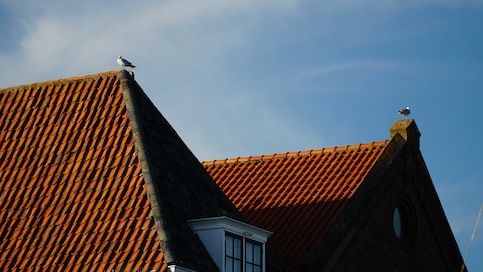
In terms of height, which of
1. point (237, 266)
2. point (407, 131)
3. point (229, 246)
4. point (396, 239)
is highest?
point (407, 131)

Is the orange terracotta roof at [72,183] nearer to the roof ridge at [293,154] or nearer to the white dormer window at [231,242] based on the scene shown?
the white dormer window at [231,242]

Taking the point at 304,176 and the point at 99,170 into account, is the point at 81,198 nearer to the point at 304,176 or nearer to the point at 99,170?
the point at 99,170

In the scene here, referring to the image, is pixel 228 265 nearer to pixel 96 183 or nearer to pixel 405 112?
pixel 96 183

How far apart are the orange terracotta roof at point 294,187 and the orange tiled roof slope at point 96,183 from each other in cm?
378

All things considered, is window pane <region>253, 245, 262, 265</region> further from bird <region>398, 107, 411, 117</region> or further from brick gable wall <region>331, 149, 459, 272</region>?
bird <region>398, 107, 411, 117</region>

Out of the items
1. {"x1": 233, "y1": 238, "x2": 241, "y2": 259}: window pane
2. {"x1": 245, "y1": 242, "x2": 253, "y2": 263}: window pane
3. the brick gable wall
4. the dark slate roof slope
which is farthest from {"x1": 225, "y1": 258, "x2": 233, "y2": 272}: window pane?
the brick gable wall

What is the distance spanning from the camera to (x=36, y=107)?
34656 millimetres

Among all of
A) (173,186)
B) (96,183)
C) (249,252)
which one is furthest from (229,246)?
(96,183)

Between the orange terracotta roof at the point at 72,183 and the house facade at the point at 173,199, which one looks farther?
the house facade at the point at 173,199

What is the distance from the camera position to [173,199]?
30.3 meters

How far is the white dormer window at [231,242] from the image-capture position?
98.0ft

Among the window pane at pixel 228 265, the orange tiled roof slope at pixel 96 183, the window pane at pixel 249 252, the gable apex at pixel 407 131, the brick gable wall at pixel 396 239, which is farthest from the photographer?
the gable apex at pixel 407 131

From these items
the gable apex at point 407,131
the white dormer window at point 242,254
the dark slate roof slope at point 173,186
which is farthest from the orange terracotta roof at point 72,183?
the gable apex at point 407,131

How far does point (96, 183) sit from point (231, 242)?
12.2 feet
